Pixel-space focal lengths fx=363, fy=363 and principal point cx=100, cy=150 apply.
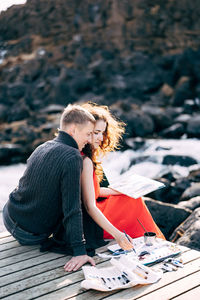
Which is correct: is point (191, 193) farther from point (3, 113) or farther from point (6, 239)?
point (3, 113)

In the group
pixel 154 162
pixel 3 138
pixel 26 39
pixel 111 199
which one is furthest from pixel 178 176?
pixel 26 39

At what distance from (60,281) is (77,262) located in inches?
8.7

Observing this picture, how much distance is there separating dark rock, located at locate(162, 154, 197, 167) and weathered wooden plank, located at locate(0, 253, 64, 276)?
347 inches

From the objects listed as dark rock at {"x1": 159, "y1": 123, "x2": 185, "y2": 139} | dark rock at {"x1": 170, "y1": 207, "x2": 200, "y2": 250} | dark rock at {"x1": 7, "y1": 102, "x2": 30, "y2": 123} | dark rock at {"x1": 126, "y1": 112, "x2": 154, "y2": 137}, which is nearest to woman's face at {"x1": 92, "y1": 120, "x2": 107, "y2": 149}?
dark rock at {"x1": 170, "y1": 207, "x2": 200, "y2": 250}

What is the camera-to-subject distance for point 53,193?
9.27 feet

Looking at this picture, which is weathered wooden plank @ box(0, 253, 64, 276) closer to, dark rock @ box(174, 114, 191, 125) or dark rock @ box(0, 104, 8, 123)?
dark rock @ box(174, 114, 191, 125)

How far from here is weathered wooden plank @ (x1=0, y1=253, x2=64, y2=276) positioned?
276 centimetres

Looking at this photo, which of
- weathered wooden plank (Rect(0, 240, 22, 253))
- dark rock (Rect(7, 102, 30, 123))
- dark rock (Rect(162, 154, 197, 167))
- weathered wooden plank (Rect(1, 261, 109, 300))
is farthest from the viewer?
dark rock (Rect(7, 102, 30, 123))

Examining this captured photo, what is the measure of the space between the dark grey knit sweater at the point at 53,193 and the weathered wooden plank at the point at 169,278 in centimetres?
53

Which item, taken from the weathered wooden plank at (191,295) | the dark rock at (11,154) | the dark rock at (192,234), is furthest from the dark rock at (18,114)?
the weathered wooden plank at (191,295)

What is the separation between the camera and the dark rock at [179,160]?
11352 millimetres

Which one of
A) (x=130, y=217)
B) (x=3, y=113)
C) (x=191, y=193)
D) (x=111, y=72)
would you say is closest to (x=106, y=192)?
(x=130, y=217)

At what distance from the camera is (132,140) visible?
598 inches

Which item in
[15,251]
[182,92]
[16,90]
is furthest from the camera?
[16,90]
